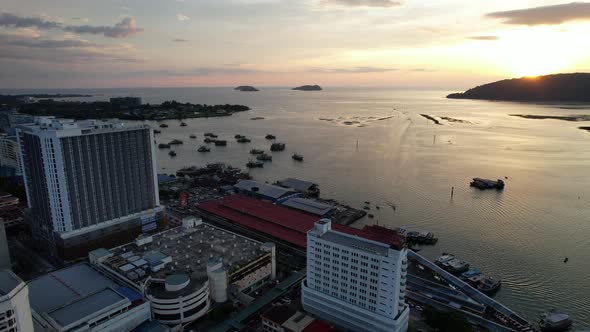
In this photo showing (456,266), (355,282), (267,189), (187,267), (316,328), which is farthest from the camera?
(267,189)

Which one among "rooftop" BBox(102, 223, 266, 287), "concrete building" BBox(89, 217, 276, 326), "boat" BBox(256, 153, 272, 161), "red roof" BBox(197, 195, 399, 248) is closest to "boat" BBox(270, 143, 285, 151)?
"boat" BBox(256, 153, 272, 161)

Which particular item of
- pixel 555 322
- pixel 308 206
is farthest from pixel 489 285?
pixel 308 206

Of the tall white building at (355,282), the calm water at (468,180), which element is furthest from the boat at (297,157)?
the tall white building at (355,282)

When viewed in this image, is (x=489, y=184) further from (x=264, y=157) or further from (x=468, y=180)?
(x=264, y=157)

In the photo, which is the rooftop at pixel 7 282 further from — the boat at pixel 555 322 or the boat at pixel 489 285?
the boat at pixel 555 322

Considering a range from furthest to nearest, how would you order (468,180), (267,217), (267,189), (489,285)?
(468,180) → (267,189) → (267,217) → (489,285)

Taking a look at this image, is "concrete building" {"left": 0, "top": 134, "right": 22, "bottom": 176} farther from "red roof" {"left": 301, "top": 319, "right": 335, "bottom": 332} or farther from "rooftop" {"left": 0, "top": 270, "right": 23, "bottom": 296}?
"red roof" {"left": 301, "top": 319, "right": 335, "bottom": 332}

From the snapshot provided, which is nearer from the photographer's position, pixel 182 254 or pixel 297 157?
pixel 182 254
